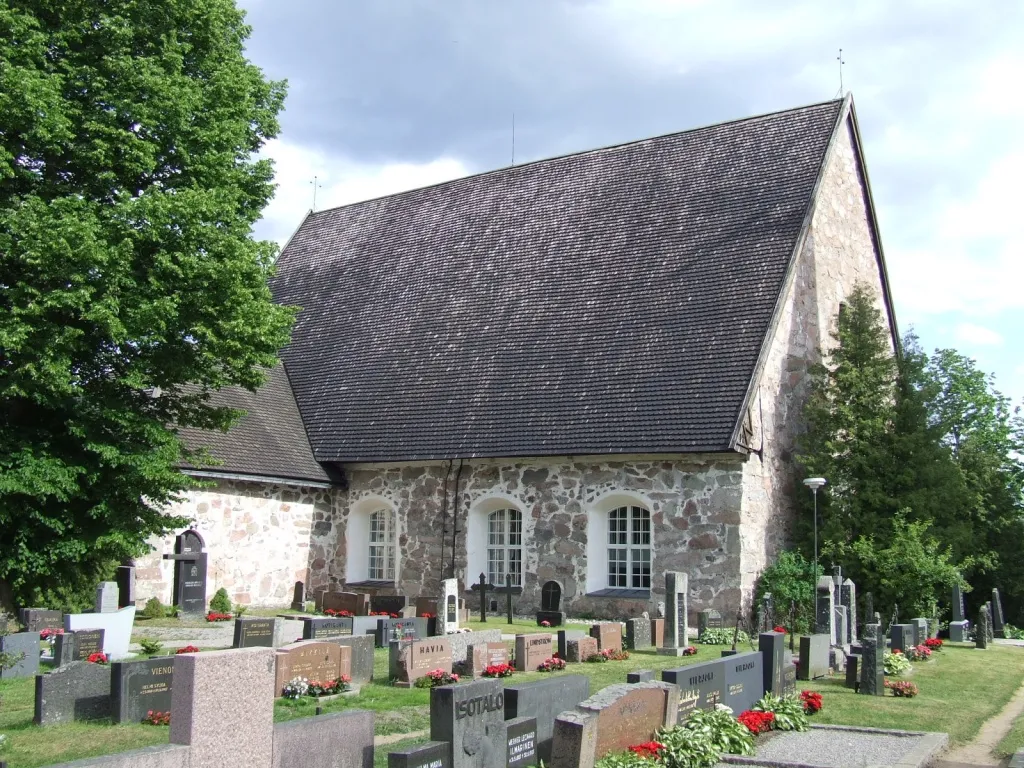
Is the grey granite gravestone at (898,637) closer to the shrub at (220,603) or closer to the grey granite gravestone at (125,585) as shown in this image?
the shrub at (220,603)

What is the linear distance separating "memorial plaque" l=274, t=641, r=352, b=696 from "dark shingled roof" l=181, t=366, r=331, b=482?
963 centimetres

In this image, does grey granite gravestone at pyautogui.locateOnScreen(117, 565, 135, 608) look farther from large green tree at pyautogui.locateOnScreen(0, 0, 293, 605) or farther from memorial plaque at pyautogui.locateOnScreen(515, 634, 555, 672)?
memorial plaque at pyautogui.locateOnScreen(515, 634, 555, 672)

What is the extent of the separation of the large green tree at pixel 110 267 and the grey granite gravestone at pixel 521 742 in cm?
868

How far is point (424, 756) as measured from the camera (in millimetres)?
6828

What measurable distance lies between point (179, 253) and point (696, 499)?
31.4 ft

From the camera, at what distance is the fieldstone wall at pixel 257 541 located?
19.5 metres

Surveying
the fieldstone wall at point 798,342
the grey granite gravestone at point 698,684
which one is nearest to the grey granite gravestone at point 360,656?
the grey granite gravestone at point 698,684

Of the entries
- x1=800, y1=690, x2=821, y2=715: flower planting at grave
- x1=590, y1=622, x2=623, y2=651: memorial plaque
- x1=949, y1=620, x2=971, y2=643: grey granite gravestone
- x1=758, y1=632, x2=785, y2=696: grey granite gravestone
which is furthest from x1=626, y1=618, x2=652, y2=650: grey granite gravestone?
x1=949, y1=620, x2=971, y2=643: grey granite gravestone

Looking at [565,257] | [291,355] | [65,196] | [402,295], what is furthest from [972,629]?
[65,196]

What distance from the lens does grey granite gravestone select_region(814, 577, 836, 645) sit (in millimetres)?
15070

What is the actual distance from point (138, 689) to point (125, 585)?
27.9 ft

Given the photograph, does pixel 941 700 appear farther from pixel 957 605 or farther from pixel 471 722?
pixel 957 605

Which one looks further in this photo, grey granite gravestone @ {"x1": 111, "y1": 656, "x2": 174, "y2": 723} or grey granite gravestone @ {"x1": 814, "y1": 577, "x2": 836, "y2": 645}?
grey granite gravestone @ {"x1": 814, "y1": 577, "x2": 836, "y2": 645}

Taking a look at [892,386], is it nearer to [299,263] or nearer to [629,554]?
[629,554]
